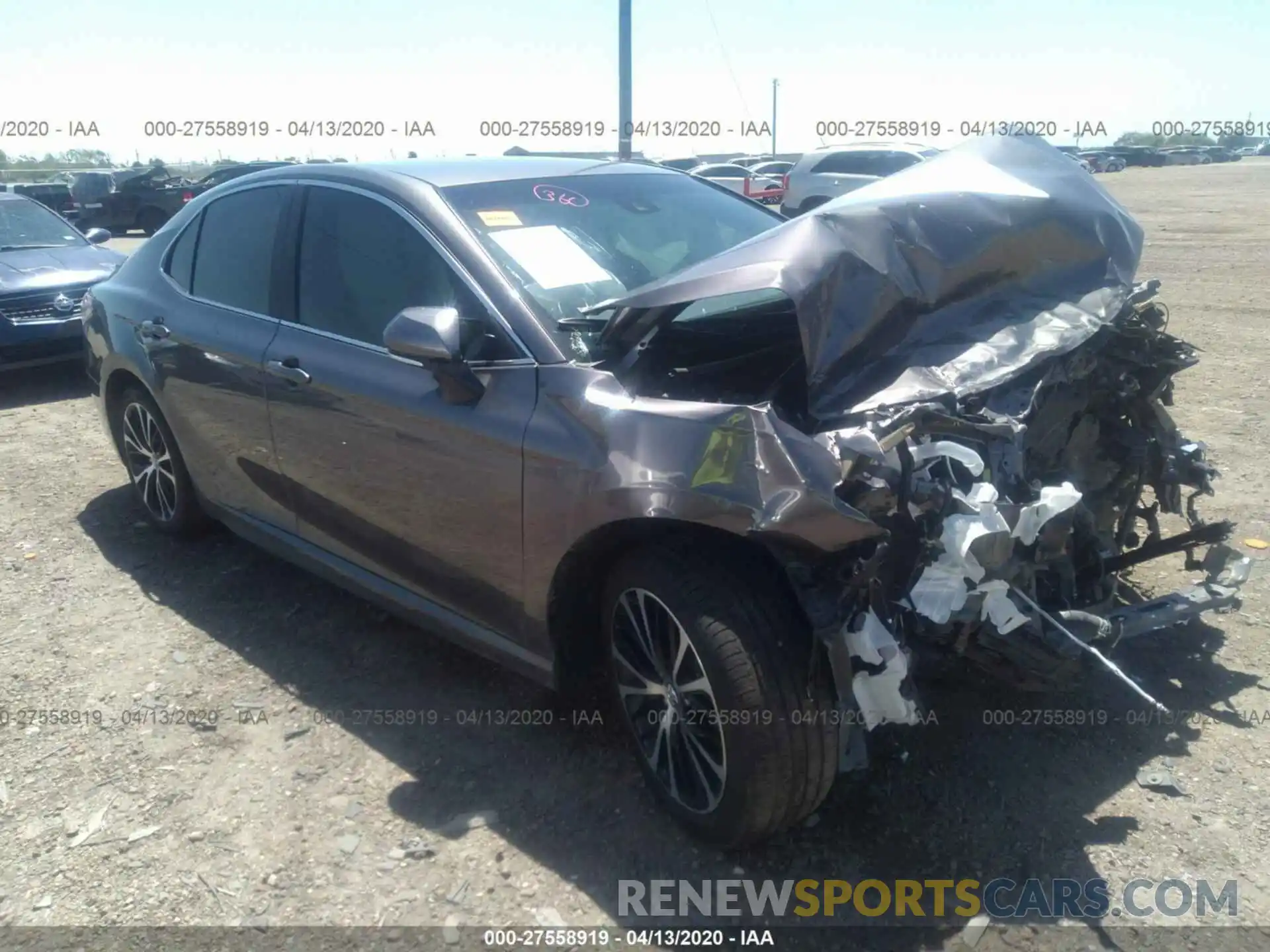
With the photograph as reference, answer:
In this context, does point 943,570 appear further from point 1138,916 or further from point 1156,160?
point 1156,160

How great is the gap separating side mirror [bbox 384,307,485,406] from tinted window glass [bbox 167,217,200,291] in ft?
6.42

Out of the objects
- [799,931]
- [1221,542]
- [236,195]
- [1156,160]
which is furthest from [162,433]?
[1156,160]

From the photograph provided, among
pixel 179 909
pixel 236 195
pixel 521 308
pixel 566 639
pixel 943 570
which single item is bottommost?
pixel 179 909

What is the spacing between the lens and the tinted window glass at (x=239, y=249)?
4000mm

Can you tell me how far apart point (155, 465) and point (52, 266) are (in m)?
4.64

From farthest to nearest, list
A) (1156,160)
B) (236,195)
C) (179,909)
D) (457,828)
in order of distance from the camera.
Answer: (1156,160) → (236,195) → (457,828) → (179,909)

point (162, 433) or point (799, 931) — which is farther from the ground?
point (162, 433)

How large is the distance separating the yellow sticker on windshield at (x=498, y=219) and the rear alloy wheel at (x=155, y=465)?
85.7 inches

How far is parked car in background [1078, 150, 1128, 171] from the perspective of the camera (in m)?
52.8

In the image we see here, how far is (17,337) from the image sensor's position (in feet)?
25.8

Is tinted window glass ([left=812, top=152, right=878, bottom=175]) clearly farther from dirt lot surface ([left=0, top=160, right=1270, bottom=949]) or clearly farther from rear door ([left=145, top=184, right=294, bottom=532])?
rear door ([left=145, top=184, right=294, bottom=532])

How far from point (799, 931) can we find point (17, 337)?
25.5ft

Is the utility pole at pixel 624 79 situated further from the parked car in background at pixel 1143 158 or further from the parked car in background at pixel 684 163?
the parked car in background at pixel 1143 158

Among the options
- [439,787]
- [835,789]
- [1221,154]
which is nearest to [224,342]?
[439,787]
